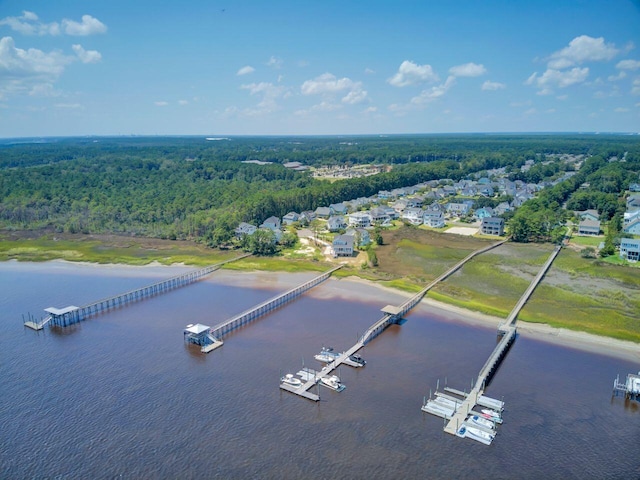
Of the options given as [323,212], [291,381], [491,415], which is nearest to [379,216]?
[323,212]

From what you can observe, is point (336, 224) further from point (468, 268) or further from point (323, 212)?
point (468, 268)

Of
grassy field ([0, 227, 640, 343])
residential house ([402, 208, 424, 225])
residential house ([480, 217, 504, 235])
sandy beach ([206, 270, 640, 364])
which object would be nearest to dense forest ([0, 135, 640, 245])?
residential house ([480, 217, 504, 235])

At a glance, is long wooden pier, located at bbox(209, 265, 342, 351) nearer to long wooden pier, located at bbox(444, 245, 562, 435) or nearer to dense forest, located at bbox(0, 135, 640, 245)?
long wooden pier, located at bbox(444, 245, 562, 435)

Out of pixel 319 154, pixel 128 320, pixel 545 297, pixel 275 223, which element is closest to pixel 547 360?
pixel 545 297

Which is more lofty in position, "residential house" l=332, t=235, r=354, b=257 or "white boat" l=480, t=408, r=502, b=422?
"residential house" l=332, t=235, r=354, b=257

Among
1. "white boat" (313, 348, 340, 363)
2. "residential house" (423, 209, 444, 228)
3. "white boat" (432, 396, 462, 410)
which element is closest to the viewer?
"white boat" (432, 396, 462, 410)

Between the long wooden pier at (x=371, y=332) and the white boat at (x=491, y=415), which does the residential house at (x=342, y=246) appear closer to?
the long wooden pier at (x=371, y=332)
